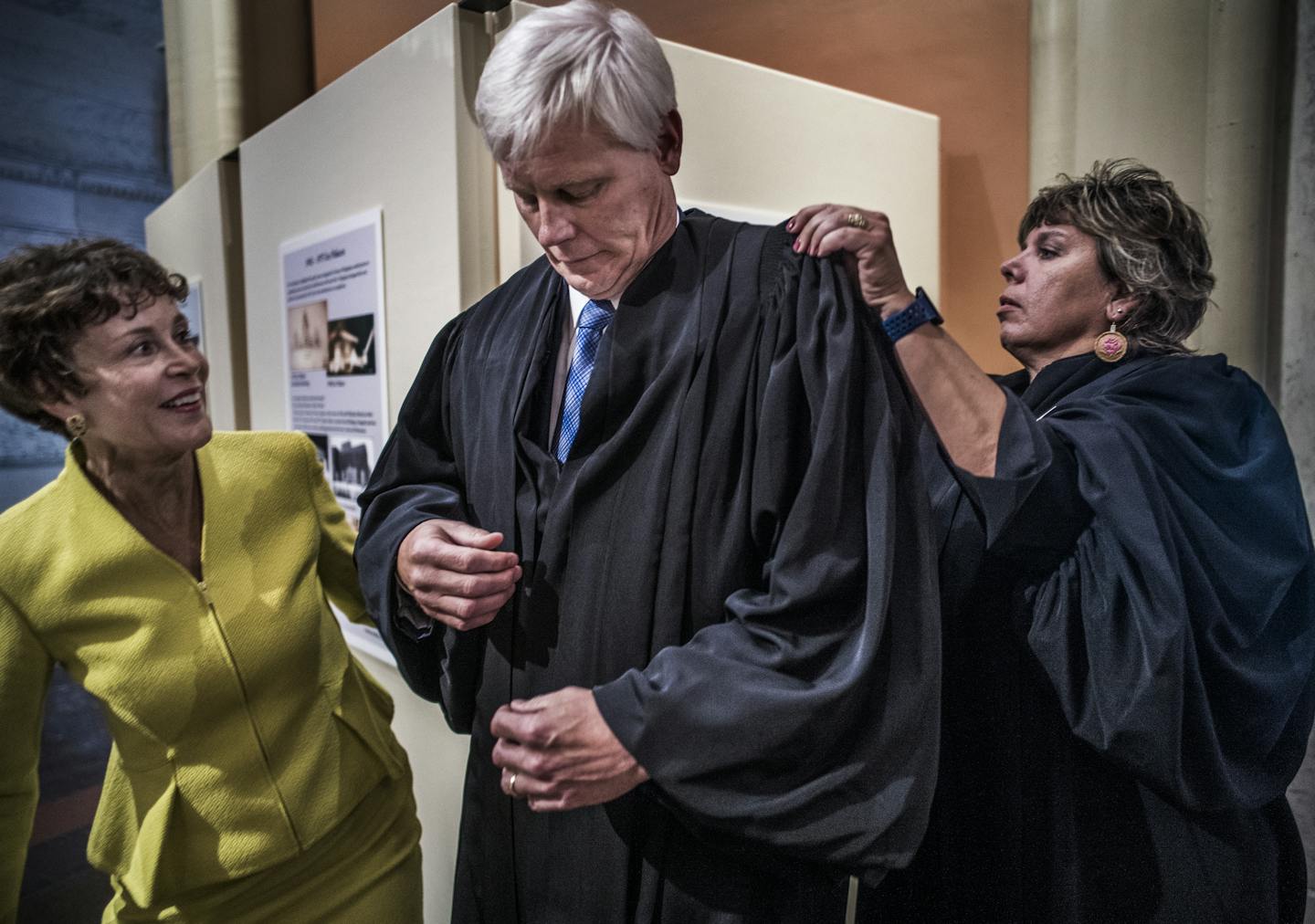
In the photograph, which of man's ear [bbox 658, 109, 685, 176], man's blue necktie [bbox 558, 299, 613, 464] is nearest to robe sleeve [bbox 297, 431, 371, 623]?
man's blue necktie [bbox 558, 299, 613, 464]

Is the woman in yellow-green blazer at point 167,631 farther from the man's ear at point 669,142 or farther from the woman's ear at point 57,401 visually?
the man's ear at point 669,142

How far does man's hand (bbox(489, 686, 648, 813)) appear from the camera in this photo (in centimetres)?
87

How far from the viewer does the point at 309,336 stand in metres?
2.13

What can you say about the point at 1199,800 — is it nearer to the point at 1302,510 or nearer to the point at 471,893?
the point at 1302,510

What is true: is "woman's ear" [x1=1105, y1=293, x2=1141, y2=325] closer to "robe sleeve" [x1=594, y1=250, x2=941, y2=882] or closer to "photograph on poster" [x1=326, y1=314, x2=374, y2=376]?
"robe sleeve" [x1=594, y1=250, x2=941, y2=882]

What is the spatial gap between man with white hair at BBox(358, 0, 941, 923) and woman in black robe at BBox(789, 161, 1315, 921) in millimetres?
226

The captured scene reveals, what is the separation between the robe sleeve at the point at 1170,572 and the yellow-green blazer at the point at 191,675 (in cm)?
114

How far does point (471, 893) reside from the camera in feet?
3.84

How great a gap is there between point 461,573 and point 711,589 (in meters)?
0.29

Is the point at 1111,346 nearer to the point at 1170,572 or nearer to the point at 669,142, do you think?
the point at 1170,572

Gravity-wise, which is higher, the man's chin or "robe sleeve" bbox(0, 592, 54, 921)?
the man's chin

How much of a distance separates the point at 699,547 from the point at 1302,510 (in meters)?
1.02

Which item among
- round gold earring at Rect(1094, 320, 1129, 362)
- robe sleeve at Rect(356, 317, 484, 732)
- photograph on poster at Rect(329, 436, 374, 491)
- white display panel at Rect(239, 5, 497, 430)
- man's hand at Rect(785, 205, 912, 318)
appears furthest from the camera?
photograph on poster at Rect(329, 436, 374, 491)

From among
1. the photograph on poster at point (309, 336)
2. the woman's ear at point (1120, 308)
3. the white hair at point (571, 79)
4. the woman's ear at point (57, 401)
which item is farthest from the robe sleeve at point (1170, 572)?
the photograph on poster at point (309, 336)
